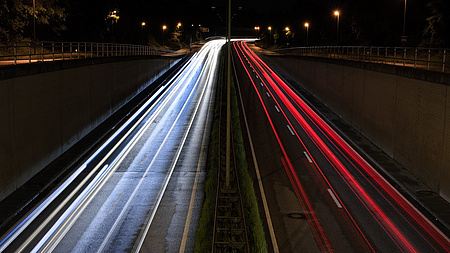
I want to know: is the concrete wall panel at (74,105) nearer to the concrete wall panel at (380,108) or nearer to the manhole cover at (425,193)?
the concrete wall panel at (380,108)

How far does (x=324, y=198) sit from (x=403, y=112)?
25.3 feet

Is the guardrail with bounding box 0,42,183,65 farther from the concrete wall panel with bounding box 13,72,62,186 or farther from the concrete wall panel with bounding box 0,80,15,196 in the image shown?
the concrete wall panel with bounding box 0,80,15,196

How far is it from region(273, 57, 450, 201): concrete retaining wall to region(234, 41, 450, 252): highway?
180 cm

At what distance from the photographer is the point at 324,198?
2261 centimetres

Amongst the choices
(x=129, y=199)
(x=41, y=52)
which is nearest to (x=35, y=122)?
(x=129, y=199)

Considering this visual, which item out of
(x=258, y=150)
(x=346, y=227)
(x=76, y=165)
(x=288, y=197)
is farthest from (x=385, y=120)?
(x=76, y=165)

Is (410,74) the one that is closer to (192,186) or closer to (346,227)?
(346,227)

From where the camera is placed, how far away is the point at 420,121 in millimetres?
24250

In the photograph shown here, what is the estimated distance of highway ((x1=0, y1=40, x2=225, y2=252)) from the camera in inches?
701

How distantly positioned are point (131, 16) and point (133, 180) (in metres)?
99.2

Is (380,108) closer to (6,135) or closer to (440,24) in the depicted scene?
A: (440,24)

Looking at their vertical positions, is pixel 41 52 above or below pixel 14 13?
below

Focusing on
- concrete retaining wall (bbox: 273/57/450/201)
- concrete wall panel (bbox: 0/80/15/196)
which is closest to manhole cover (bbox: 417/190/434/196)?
concrete retaining wall (bbox: 273/57/450/201)

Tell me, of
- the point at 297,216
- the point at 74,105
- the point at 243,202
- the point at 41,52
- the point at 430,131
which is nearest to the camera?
the point at 297,216
